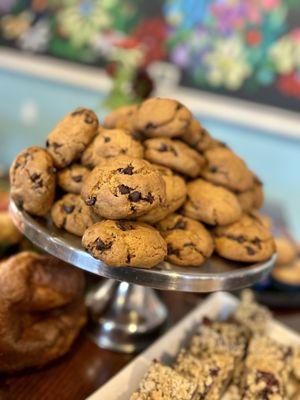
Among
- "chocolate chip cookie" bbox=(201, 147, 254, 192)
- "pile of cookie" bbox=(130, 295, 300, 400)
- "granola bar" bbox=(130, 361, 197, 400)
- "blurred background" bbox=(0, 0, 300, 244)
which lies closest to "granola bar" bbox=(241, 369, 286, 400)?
"pile of cookie" bbox=(130, 295, 300, 400)

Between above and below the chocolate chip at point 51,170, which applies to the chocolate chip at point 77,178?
below

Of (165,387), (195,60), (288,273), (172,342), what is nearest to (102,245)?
(165,387)

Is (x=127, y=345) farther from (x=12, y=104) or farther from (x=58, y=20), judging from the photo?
(x=12, y=104)

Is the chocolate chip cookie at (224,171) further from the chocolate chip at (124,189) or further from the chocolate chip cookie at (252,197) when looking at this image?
the chocolate chip at (124,189)

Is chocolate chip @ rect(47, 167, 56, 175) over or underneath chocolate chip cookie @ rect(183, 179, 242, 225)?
over

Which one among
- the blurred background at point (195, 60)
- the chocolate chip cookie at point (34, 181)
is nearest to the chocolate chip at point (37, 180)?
the chocolate chip cookie at point (34, 181)

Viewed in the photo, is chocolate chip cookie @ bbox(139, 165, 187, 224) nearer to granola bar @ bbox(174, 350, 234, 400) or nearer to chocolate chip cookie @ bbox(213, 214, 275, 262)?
chocolate chip cookie @ bbox(213, 214, 275, 262)

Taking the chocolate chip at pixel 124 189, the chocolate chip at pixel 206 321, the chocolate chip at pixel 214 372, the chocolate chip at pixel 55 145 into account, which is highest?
the chocolate chip at pixel 124 189
